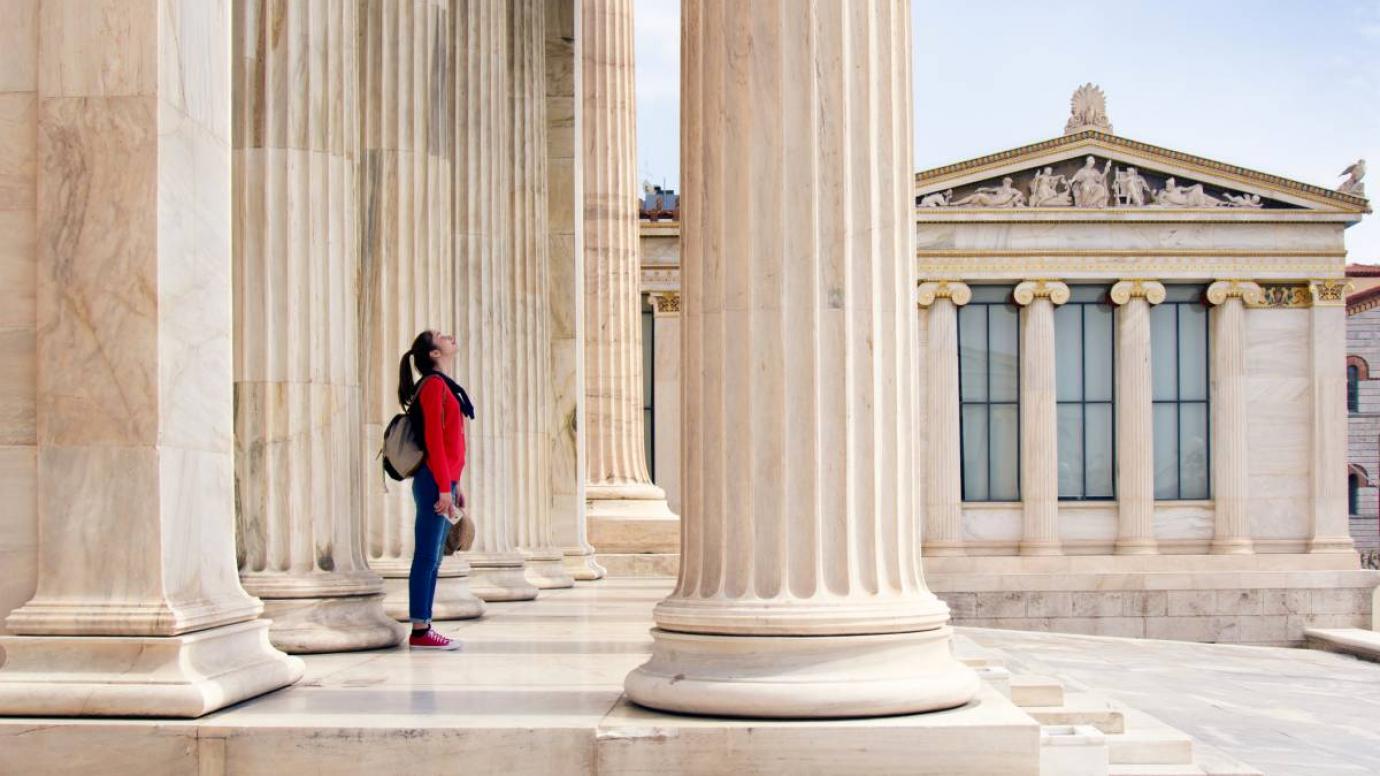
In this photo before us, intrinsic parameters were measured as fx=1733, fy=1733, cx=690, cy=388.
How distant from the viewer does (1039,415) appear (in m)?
79.9

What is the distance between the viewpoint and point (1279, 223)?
79562 mm

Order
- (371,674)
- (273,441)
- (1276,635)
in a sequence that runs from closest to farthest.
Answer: (371,674) < (273,441) < (1276,635)

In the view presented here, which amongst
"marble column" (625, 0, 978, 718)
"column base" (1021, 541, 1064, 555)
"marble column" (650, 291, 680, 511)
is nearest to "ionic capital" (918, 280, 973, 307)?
"column base" (1021, 541, 1064, 555)

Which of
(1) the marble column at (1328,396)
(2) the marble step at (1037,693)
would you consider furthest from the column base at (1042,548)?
(2) the marble step at (1037,693)

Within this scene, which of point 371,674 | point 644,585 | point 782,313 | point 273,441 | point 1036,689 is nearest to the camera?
point 782,313

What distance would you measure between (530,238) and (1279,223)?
57.0m

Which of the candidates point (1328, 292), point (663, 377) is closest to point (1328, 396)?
point (1328, 292)

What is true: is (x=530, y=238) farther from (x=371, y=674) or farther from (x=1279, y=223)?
(x=1279, y=223)

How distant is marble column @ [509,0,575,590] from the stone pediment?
47643 mm

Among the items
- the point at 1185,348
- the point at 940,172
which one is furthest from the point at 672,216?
the point at 1185,348

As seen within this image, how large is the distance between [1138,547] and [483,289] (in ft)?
187

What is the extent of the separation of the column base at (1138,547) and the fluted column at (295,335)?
213 feet

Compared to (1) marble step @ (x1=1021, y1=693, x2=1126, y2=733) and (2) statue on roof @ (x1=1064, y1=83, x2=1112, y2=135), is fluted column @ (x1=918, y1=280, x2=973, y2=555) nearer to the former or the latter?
(2) statue on roof @ (x1=1064, y1=83, x2=1112, y2=135)

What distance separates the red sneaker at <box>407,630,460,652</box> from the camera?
18.4 meters
